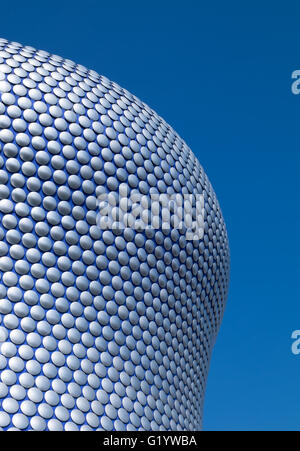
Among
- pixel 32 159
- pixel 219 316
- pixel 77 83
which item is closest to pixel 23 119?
pixel 32 159

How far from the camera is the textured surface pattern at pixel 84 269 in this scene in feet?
57.7

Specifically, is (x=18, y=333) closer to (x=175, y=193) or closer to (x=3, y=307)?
(x=3, y=307)

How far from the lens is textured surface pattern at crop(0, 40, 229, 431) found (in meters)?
17.6

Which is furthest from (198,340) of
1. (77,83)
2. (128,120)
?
(77,83)

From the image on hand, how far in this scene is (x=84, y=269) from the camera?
63.4ft

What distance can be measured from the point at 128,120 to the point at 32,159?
4.77 m

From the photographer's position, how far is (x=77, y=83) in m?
21.6

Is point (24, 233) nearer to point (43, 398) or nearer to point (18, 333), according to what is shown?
point (18, 333)

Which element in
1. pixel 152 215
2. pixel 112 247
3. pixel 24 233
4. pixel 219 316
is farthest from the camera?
pixel 219 316

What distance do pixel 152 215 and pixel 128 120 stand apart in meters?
3.41
